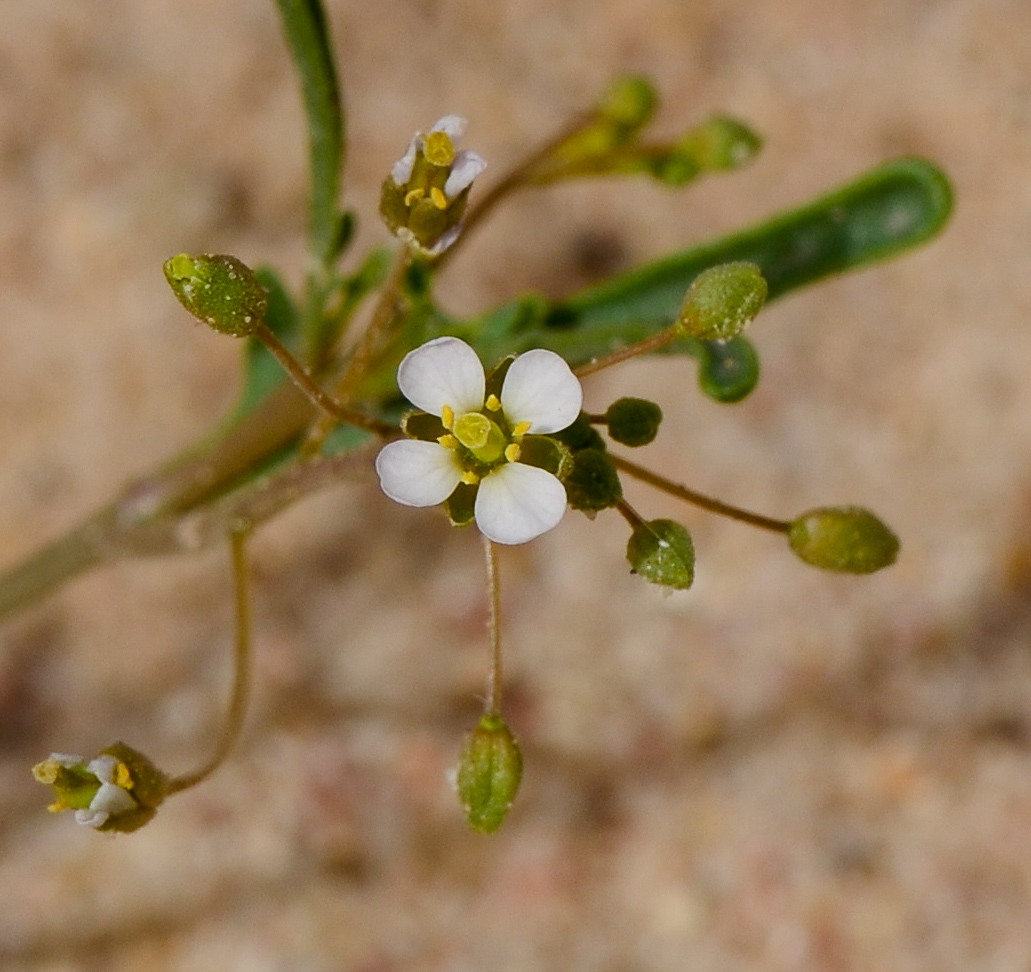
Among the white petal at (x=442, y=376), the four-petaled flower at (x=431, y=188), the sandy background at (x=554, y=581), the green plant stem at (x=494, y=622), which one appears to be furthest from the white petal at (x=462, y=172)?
the sandy background at (x=554, y=581)

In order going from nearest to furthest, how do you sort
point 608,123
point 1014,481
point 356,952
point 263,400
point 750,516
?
1. point 750,516
2. point 263,400
3. point 608,123
4. point 356,952
5. point 1014,481

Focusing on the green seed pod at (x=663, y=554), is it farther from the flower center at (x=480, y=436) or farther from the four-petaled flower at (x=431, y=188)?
the four-petaled flower at (x=431, y=188)

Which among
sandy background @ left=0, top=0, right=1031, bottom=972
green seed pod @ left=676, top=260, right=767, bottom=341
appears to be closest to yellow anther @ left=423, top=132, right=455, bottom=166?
green seed pod @ left=676, top=260, right=767, bottom=341

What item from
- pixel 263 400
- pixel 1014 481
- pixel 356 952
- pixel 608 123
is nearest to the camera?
pixel 263 400

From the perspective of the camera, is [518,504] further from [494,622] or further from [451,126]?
[451,126]

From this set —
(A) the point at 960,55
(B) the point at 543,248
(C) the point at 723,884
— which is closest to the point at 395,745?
(C) the point at 723,884

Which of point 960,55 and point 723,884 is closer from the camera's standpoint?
point 723,884

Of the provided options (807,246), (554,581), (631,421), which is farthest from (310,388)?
(554,581)

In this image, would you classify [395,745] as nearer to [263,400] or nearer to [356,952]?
[356,952]

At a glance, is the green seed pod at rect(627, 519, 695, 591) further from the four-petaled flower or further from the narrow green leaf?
the narrow green leaf
